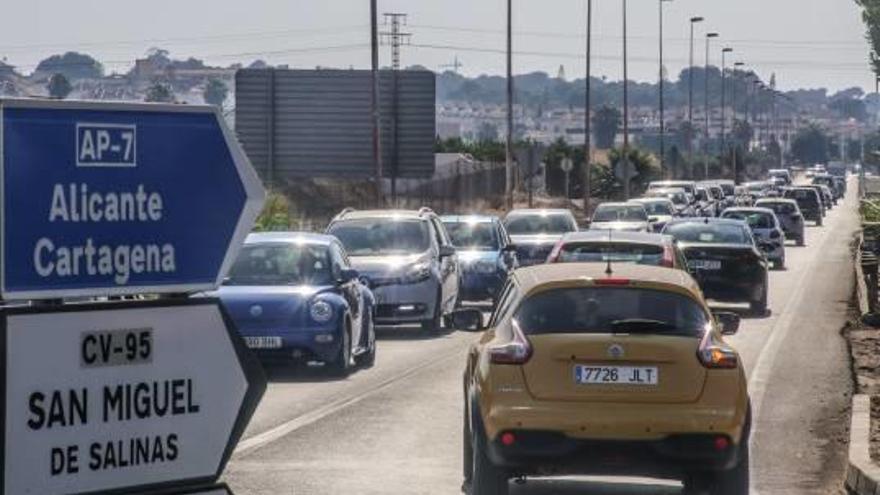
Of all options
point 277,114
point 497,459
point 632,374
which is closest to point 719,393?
point 632,374

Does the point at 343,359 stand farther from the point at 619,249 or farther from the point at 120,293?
the point at 120,293

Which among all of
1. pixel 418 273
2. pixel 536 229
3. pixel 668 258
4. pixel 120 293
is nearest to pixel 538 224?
pixel 536 229

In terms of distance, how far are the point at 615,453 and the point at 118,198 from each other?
24.1 ft

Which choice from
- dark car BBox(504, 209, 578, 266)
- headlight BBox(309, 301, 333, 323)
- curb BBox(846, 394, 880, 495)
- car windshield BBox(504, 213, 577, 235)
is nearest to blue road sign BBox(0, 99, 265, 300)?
curb BBox(846, 394, 880, 495)

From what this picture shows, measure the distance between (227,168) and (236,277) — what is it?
16954 millimetres

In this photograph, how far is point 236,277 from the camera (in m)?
21.6

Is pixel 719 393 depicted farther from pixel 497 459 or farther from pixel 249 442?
pixel 249 442

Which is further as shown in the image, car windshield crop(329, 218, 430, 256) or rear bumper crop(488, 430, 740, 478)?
car windshield crop(329, 218, 430, 256)

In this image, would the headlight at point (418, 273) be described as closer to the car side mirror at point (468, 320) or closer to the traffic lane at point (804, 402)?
the traffic lane at point (804, 402)

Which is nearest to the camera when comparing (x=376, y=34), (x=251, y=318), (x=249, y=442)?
(x=249, y=442)

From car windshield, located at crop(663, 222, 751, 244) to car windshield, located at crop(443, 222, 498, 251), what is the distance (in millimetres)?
2930

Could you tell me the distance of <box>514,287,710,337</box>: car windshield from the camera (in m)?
11.7

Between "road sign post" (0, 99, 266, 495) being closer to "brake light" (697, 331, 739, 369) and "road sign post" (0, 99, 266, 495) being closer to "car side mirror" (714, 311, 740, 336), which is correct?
"brake light" (697, 331, 739, 369)

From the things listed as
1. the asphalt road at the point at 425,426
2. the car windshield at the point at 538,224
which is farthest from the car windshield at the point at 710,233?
the asphalt road at the point at 425,426
